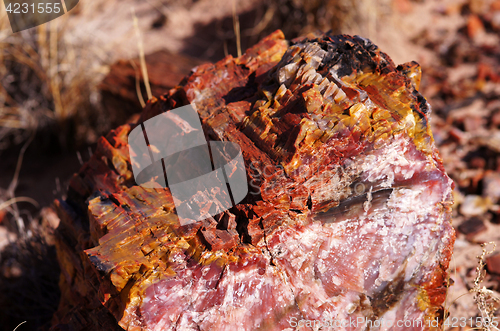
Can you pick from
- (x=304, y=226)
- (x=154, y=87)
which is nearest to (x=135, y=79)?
(x=154, y=87)

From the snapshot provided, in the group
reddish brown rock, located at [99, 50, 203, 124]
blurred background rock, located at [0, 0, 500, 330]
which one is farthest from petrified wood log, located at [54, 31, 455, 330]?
reddish brown rock, located at [99, 50, 203, 124]

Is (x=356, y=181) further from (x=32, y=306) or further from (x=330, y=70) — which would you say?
(x=32, y=306)

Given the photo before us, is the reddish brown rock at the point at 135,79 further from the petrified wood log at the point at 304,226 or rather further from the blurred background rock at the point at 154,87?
the petrified wood log at the point at 304,226

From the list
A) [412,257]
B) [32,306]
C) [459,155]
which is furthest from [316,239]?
[459,155]

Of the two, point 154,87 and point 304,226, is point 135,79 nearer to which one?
point 154,87

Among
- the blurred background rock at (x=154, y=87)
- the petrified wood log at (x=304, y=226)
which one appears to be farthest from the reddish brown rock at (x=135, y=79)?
the petrified wood log at (x=304, y=226)

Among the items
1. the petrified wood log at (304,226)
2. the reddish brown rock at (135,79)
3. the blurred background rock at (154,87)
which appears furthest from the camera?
the reddish brown rock at (135,79)
